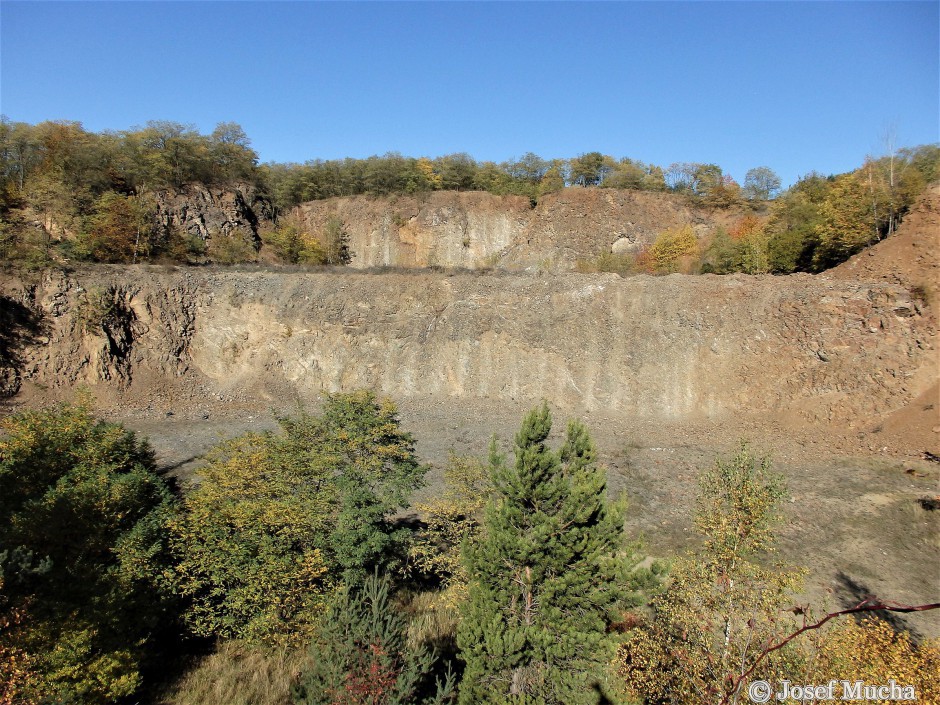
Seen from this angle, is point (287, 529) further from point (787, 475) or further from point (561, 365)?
point (561, 365)

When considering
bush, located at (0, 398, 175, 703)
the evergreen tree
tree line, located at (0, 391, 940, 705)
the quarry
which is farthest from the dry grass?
the quarry

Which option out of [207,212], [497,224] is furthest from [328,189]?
[497,224]

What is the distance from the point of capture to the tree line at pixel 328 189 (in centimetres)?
3025

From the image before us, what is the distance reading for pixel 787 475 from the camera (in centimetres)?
2030

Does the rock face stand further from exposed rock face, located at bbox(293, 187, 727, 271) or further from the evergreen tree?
the evergreen tree

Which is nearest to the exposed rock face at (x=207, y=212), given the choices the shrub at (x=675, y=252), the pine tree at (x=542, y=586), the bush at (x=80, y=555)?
the bush at (x=80, y=555)

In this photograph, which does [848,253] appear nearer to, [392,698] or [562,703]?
[562,703]

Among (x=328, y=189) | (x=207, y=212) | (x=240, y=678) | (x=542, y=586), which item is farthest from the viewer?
(x=328, y=189)

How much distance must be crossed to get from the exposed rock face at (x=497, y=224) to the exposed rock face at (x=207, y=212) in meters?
6.56

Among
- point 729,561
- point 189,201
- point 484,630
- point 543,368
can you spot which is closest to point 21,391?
point 189,201

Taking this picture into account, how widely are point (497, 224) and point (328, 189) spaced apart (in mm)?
→ 19092

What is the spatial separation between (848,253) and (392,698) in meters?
34.9

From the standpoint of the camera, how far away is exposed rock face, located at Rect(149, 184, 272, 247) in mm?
41031

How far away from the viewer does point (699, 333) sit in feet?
97.6
